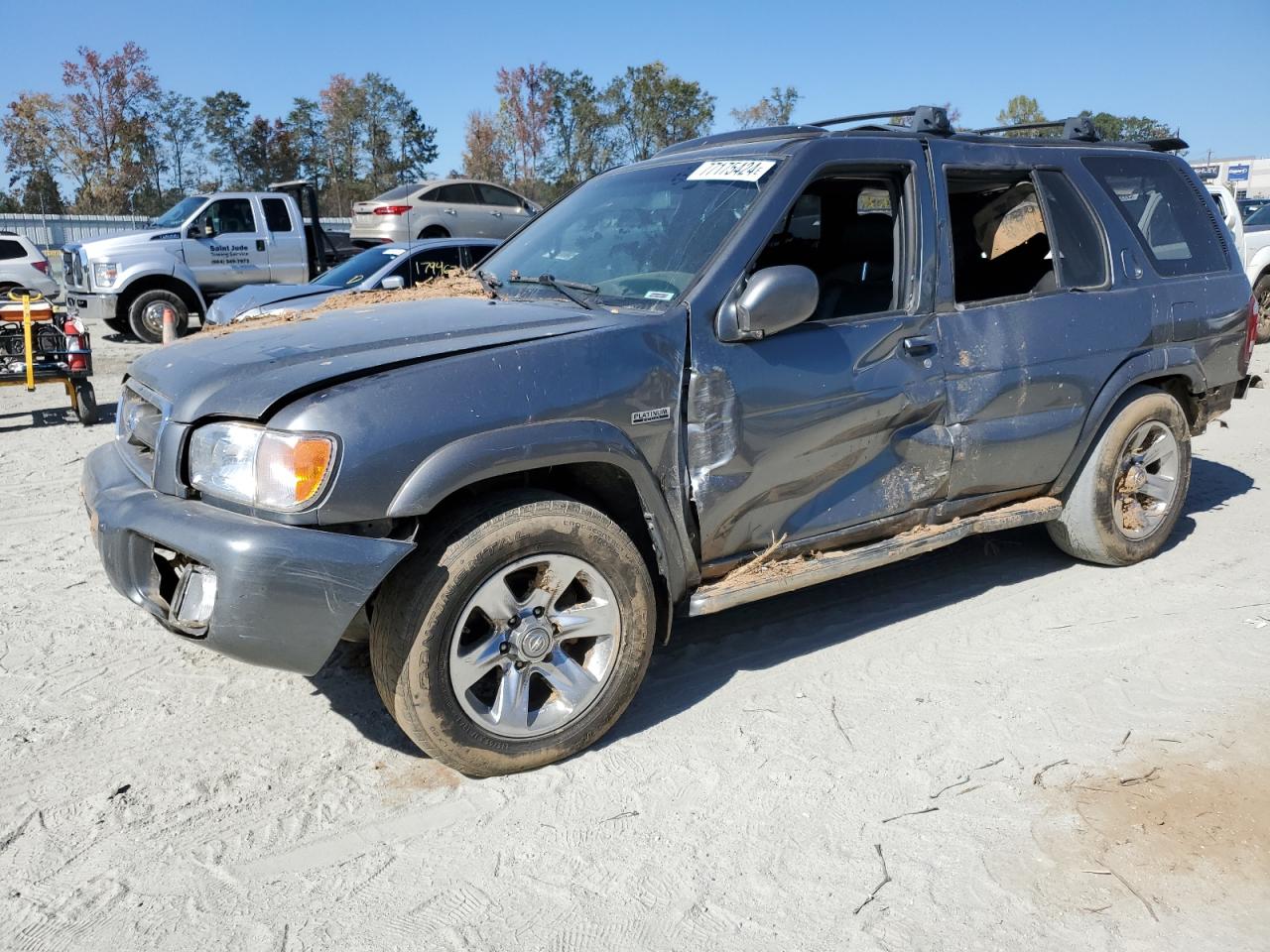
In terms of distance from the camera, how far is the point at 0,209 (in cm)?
3741

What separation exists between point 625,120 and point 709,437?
38.2 meters

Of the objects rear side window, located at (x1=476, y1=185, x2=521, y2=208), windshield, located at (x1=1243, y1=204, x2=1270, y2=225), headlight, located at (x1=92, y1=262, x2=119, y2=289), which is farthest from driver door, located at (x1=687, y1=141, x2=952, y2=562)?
rear side window, located at (x1=476, y1=185, x2=521, y2=208)

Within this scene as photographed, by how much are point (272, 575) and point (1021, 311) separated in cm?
328

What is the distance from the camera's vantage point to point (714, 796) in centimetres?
314

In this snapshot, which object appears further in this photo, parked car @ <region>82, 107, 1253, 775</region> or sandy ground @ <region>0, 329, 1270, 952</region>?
parked car @ <region>82, 107, 1253, 775</region>

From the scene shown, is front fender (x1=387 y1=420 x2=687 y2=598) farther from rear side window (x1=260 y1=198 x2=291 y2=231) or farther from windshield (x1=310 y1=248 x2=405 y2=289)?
rear side window (x1=260 y1=198 x2=291 y2=231)

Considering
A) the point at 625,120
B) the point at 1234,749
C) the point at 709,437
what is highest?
the point at 625,120

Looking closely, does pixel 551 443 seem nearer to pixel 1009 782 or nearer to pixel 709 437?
pixel 709 437

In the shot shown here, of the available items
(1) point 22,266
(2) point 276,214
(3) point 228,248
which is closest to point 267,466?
(3) point 228,248

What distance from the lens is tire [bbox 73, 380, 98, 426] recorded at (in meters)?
8.76

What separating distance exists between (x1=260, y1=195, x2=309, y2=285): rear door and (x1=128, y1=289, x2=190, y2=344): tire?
1771 mm

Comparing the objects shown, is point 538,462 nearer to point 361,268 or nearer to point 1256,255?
point 361,268

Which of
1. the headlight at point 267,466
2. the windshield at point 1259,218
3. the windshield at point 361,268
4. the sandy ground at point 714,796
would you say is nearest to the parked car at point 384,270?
the windshield at point 361,268

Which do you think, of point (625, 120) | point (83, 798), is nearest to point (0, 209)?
point (625, 120)
